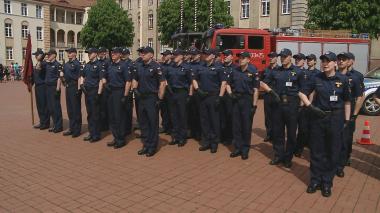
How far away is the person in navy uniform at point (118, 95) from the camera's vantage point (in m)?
8.05

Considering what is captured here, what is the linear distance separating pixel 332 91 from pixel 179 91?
3.64 meters

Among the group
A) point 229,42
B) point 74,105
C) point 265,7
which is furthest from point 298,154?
point 265,7

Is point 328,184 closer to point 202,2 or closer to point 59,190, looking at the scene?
point 59,190

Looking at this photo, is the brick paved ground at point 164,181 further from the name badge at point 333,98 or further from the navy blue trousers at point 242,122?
the name badge at point 333,98

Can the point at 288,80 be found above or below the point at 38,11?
below

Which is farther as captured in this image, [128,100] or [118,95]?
[128,100]

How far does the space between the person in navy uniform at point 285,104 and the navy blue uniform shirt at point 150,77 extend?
195 centimetres

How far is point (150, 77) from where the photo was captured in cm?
741

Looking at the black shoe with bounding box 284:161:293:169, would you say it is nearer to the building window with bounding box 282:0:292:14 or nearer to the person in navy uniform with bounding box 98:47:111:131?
the person in navy uniform with bounding box 98:47:111:131

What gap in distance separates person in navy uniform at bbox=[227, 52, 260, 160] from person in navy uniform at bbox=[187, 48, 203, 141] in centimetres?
126

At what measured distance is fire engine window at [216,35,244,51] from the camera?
51.1ft

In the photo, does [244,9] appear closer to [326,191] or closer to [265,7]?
[265,7]

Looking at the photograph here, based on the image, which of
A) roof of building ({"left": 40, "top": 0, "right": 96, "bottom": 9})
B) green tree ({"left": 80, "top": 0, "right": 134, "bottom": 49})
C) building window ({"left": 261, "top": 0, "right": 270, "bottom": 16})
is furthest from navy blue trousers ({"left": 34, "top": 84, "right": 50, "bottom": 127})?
roof of building ({"left": 40, "top": 0, "right": 96, "bottom": 9})

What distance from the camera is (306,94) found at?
Result: 18.4 ft
